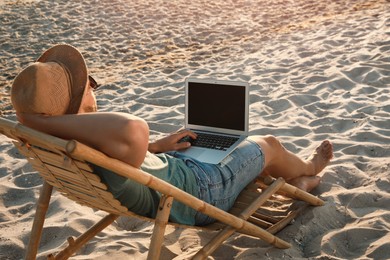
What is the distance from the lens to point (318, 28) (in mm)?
8234

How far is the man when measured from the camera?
2334 millimetres

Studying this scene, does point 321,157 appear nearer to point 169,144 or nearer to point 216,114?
point 216,114

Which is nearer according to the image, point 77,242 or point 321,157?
point 77,242

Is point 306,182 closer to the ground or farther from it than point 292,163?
closer to the ground

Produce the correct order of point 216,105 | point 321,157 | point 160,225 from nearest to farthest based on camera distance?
point 160,225
point 216,105
point 321,157

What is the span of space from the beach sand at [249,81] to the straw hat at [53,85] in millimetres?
1115

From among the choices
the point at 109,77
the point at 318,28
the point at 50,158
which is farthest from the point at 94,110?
the point at 318,28

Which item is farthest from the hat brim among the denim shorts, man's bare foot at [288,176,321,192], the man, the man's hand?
man's bare foot at [288,176,321,192]

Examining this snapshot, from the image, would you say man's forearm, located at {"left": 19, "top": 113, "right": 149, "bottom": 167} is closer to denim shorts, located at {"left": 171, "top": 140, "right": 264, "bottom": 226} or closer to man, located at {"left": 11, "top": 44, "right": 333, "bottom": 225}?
man, located at {"left": 11, "top": 44, "right": 333, "bottom": 225}

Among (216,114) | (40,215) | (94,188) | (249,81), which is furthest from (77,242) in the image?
(249,81)

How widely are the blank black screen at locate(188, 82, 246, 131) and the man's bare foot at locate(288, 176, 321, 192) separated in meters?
0.51

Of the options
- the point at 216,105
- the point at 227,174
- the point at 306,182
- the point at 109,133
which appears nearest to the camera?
the point at 109,133

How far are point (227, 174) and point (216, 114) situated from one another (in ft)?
1.90

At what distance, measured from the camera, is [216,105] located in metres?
3.49
